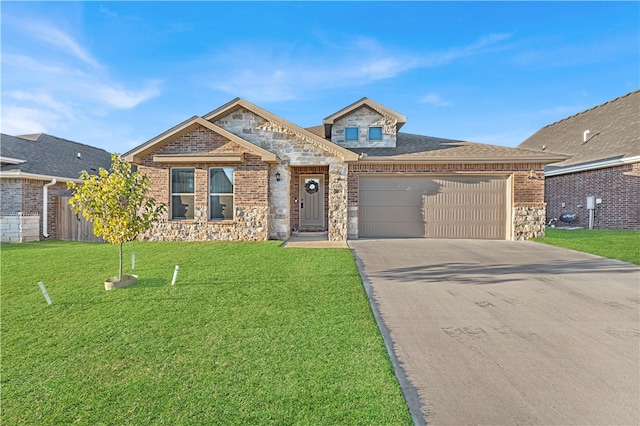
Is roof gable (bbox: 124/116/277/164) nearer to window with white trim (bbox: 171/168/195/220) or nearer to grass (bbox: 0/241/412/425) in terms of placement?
window with white trim (bbox: 171/168/195/220)

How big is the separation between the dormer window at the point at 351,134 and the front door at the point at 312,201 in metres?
2.03

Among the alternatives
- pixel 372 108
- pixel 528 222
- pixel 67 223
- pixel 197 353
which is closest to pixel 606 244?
pixel 528 222

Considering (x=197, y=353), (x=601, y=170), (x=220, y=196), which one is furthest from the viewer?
(x=601, y=170)

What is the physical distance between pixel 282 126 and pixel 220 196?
3394mm

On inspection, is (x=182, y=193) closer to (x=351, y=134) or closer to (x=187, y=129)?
(x=187, y=129)

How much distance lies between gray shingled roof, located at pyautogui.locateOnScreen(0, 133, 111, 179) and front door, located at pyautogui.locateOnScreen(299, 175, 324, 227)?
1067cm

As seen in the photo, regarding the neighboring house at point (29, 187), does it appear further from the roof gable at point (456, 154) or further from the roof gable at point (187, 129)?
the roof gable at point (456, 154)

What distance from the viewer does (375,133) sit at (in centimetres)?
1248

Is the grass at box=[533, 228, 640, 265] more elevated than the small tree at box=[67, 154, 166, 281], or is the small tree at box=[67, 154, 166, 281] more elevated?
the small tree at box=[67, 154, 166, 281]

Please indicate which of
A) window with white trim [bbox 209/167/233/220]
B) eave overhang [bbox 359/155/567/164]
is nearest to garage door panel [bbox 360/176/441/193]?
eave overhang [bbox 359/155/567/164]

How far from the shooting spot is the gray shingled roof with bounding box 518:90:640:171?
537 inches

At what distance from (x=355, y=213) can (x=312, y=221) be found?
9.24 ft

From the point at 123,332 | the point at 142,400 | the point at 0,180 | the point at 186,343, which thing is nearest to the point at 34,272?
the point at 123,332

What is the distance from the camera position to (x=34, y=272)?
20.7 feet
